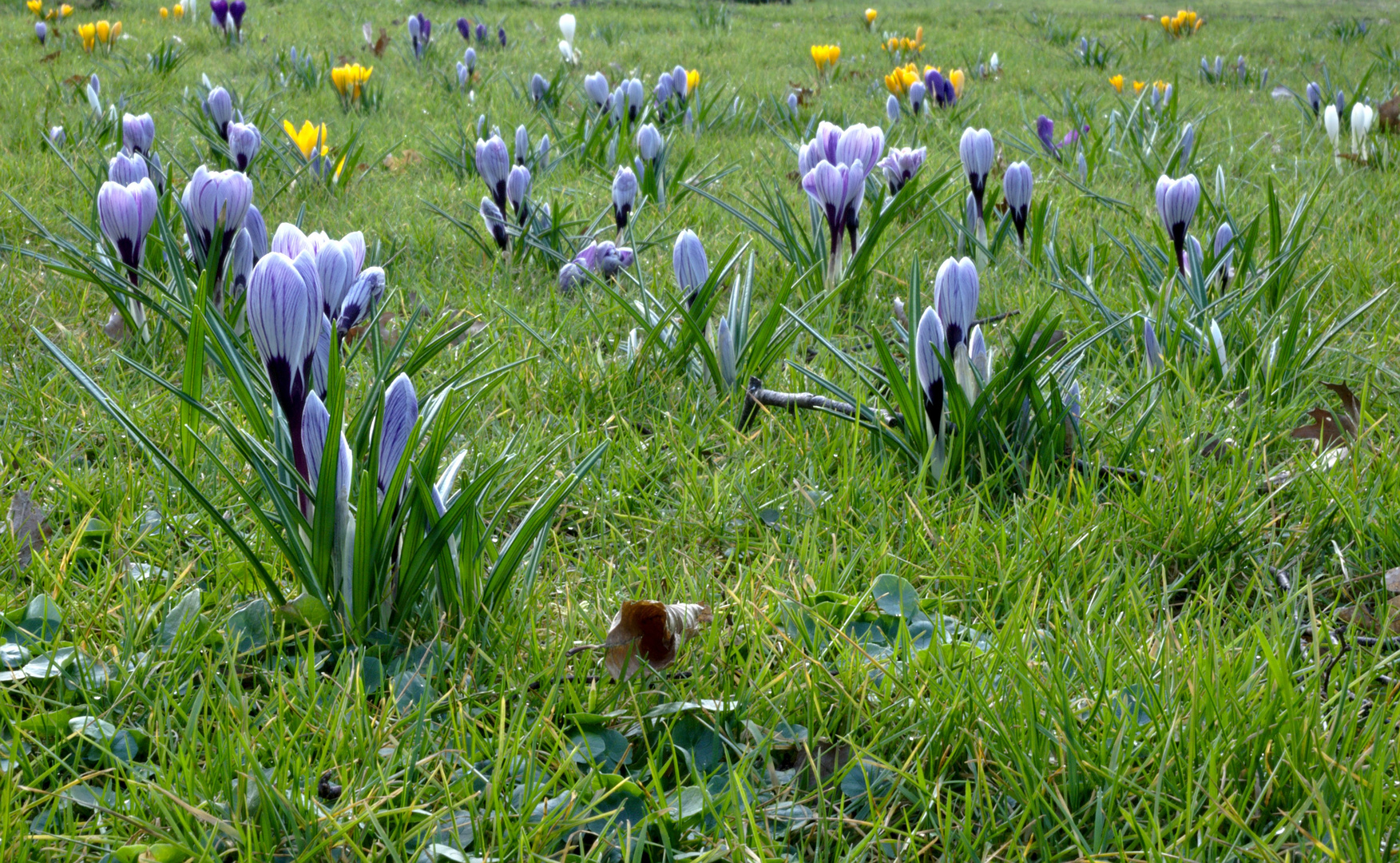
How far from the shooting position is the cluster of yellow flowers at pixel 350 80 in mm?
4656

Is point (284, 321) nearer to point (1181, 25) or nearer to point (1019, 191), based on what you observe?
point (1019, 191)

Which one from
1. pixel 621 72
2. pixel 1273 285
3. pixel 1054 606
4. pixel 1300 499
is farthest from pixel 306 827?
pixel 621 72

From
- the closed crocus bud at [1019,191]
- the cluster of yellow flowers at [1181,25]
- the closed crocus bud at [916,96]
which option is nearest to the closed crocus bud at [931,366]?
the closed crocus bud at [1019,191]

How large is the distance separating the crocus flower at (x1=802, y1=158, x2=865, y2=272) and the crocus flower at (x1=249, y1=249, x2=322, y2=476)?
141 centimetres

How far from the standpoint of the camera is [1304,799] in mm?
976

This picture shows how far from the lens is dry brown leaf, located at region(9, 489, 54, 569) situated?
1.40 metres

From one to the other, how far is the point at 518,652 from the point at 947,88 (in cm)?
478

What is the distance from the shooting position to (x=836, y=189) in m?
2.26

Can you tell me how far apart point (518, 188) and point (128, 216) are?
101 centimetres

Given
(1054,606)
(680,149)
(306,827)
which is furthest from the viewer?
(680,149)

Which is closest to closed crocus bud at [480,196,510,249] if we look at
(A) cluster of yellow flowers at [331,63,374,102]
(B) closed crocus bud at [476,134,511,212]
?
(B) closed crocus bud at [476,134,511,212]

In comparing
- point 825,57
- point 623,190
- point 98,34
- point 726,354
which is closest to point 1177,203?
point 726,354

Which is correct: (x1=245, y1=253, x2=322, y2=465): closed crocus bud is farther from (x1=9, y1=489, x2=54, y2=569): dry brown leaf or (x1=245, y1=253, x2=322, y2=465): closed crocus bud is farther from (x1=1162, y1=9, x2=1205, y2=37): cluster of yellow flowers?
(x1=1162, y1=9, x2=1205, y2=37): cluster of yellow flowers

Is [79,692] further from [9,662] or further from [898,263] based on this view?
[898,263]
